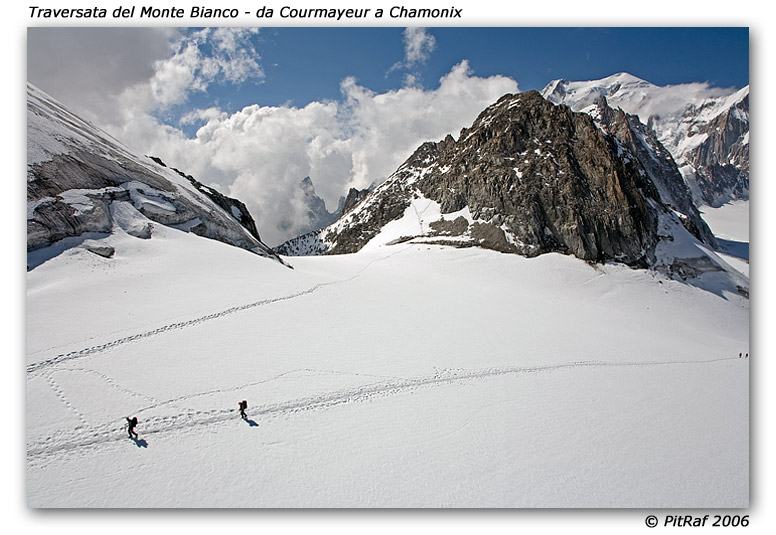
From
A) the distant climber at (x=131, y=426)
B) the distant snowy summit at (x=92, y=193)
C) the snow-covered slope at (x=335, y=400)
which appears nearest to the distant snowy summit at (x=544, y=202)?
the snow-covered slope at (x=335, y=400)

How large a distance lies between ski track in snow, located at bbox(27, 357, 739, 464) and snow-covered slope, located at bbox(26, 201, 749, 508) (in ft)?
0.17

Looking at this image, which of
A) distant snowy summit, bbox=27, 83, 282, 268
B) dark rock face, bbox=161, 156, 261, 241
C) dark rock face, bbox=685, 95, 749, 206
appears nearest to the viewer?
distant snowy summit, bbox=27, 83, 282, 268

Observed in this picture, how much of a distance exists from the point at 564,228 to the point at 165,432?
142 ft

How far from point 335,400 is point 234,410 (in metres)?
3.13

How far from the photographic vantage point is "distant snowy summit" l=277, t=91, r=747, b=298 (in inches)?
1601

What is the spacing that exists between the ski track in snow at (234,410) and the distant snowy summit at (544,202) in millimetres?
29600

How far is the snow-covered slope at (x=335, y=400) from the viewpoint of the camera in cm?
842

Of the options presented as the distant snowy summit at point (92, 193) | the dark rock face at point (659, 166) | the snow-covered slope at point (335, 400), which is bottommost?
the snow-covered slope at point (335, 400)

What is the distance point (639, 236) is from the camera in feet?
136

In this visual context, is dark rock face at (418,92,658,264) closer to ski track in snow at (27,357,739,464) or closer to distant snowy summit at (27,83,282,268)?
ski track in snow at (27,357,739,464)

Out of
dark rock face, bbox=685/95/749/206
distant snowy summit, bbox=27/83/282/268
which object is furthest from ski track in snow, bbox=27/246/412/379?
dark rock face, bbox=685/95/749/206

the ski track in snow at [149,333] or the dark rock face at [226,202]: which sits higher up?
the dark rock face at [226,202]

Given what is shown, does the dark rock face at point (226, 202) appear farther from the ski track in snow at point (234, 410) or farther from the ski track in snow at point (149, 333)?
the ski track in snow at point (234, 410)

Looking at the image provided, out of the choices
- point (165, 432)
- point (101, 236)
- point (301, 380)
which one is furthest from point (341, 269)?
point (165, 432)
